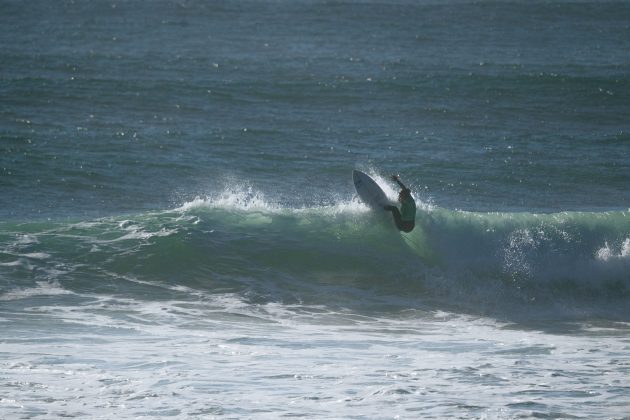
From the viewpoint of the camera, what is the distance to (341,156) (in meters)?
24.3

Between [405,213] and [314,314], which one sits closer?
[314,314]

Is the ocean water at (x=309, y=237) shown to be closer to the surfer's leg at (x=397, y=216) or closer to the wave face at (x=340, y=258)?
the wave face at (x=340, y=258)

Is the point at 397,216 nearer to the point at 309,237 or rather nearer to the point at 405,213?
the point at 405,213

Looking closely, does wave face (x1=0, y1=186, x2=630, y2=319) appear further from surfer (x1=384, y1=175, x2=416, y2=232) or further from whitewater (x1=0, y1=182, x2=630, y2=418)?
surfer (x1=384, y1=175, x2=416, y2=232)

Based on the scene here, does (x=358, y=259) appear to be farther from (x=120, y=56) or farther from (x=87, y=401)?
(x=120, y=56)

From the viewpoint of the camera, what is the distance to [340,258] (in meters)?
16.2

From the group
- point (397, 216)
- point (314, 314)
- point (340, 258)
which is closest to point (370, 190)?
A: point (397, 216)

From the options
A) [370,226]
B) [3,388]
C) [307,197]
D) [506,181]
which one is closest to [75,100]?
[307,197]

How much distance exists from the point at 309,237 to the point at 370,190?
131cm

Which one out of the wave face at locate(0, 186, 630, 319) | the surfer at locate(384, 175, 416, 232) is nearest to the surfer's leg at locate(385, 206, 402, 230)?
the surfer at locate(384, 175, 416, 232)

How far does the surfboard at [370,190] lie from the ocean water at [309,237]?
0.87 ft

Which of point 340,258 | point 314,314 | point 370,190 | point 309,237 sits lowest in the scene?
point 314,314

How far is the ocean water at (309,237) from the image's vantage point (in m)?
9.95

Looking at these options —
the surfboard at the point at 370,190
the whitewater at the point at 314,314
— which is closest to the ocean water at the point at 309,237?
the whitewater at the point at 314,314
